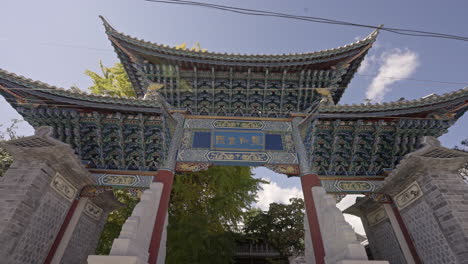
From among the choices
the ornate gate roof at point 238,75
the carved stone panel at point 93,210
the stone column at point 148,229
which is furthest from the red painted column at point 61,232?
the ornate gate roof at point 238,75

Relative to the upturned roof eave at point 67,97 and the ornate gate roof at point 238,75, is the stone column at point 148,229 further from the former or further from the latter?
the ornate gate roof at point 238,75

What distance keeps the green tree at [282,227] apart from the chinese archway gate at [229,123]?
6.18 meters

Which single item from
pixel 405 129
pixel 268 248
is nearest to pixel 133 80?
pixel 405 129

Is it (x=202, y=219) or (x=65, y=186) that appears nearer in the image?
(x=65, y=186)

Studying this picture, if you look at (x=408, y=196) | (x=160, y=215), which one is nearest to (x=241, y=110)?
(x=160, y=215)

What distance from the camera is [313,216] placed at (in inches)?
227

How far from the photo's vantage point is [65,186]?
6199 mm

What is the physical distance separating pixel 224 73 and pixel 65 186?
5591 millimetres

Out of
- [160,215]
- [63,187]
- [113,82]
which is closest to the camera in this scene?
[160,215]

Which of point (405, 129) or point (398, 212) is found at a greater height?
point (405, 129)

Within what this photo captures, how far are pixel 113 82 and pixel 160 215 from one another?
8.81m

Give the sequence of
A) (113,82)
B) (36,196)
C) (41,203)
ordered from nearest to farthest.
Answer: (36,196) < (41,203) < (113,82)

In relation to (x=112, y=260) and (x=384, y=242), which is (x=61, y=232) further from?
(x=384, y=242)

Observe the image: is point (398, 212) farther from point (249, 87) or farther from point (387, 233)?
point (249, 87)
